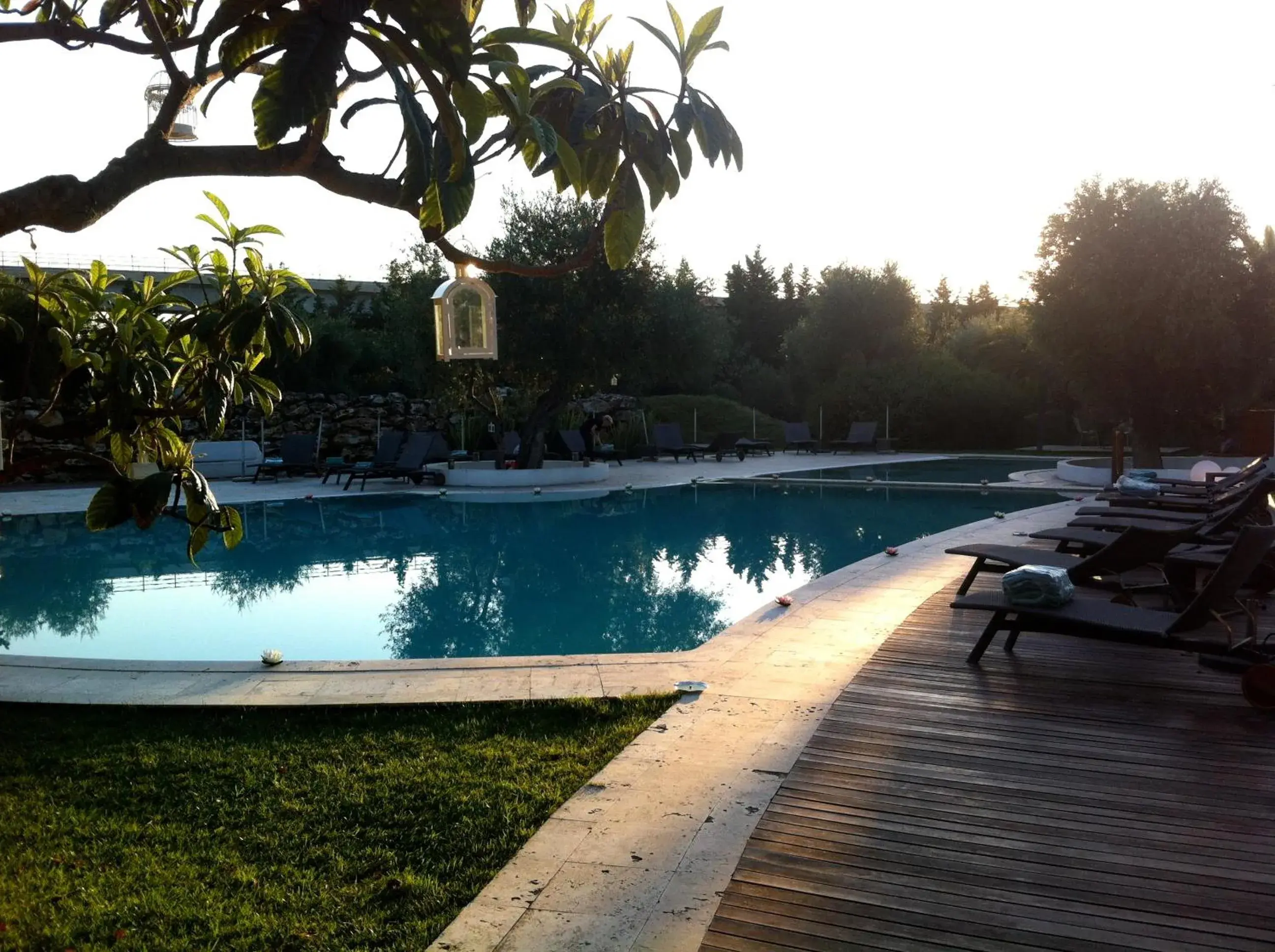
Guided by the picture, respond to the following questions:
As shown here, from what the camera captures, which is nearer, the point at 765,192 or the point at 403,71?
the point at 403,71

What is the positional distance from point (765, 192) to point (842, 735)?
3792 millimetres

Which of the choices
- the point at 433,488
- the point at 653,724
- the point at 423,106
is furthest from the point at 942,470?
the point at 423,106

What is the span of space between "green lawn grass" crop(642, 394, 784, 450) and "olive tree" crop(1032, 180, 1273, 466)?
Answer: 10370 millimetres

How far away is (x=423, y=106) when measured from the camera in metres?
Answer: 2.30

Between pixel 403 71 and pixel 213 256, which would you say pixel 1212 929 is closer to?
pixel 403 71

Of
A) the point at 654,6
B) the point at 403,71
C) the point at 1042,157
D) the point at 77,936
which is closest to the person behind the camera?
the point at 403,71

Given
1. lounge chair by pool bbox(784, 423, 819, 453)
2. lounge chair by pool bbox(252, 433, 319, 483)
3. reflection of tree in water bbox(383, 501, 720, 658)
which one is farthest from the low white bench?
lounge chair by pool bbox(784, 423, 819, 453)

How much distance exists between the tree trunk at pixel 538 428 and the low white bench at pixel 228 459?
4976 millimetres

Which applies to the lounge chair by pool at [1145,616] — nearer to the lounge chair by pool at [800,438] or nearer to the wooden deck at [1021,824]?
the wooden deck at [1021,824]

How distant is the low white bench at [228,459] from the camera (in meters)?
19.3

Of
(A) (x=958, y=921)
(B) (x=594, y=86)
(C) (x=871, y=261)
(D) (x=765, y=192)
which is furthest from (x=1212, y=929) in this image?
(C) (x=871, y=261)

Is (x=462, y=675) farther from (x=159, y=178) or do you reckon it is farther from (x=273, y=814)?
(x=159, y=178)

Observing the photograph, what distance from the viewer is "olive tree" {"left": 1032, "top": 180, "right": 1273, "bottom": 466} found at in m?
16.0

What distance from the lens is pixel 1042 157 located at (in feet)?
52.0
